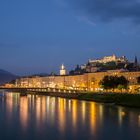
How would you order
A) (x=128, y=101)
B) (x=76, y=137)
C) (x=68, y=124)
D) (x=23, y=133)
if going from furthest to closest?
(x=128, y=101), (x=68, y=124), (x=23, y=133), (x=76, y=137)

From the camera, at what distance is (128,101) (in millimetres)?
→ 45656

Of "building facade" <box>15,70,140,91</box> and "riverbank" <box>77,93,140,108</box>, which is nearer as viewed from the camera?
"riverbank" <box>77,93,140,108</box>

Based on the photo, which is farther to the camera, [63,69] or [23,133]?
[63,69]

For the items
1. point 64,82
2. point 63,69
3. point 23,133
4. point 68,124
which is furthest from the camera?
point 63,69

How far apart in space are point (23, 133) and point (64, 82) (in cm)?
10194

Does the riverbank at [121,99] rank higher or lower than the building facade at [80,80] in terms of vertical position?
lower

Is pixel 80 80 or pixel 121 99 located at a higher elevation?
pixel 80 80

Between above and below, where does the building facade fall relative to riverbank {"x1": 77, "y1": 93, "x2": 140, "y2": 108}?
above

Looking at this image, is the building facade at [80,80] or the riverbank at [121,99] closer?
the riverbank at [121,99]

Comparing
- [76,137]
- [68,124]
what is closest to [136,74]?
[68,124]

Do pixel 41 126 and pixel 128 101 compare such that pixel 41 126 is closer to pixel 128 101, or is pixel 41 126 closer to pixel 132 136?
pixel 132 136

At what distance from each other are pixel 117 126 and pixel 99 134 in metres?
3.44

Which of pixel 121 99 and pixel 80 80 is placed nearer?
pixel 121 99

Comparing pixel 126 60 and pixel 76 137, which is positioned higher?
pixel 126 60
